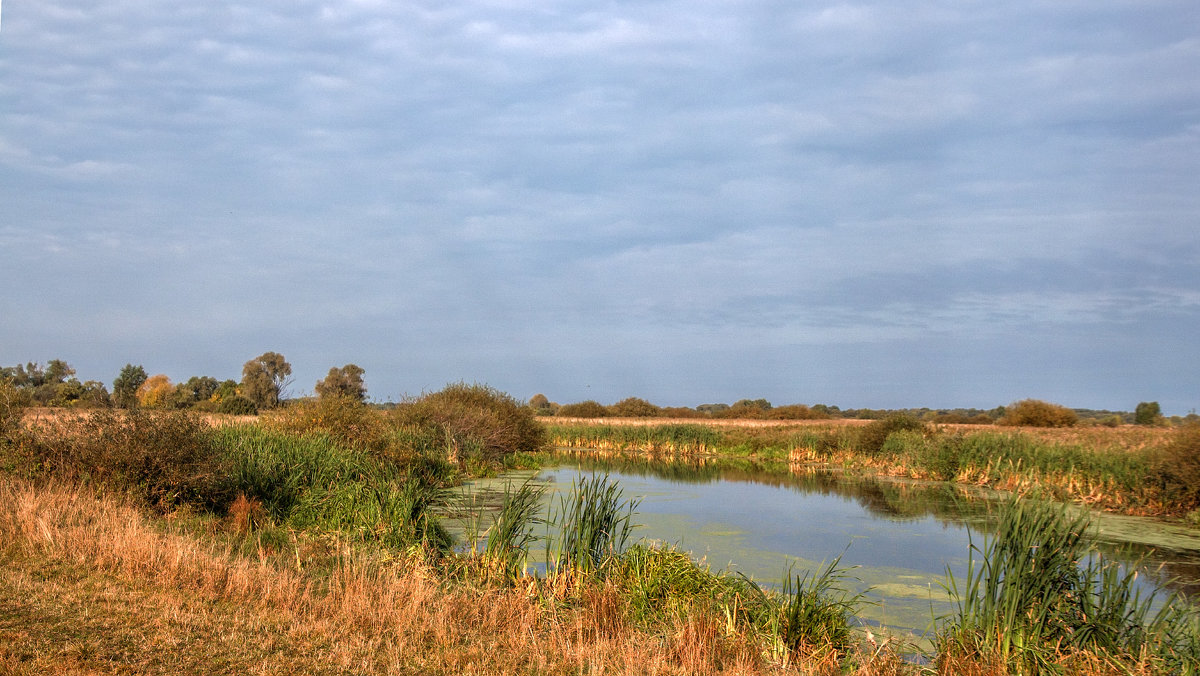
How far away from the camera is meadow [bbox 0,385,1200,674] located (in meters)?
5.36

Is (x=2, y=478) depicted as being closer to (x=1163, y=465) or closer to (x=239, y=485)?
(x=239, y=485)

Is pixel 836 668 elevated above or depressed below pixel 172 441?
below

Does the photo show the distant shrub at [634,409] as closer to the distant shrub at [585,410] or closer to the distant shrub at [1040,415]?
the distant shrub at [585,410]

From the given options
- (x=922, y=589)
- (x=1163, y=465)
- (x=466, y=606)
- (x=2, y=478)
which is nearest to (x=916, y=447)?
(x=1163, y=465)

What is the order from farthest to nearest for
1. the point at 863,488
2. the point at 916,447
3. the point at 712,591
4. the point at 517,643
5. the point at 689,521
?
1. the point at 916,447
2. the point at 863,488
3. the point at 689,521
4. the point at 712,591
5. the point at 517,643

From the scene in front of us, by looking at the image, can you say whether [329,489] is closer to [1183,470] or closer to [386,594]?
[386,594]

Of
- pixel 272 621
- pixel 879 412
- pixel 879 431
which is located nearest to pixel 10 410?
pixel 272 621

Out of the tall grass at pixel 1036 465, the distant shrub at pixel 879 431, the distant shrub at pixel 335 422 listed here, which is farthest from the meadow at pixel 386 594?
the distant shrub at pixel 879 431

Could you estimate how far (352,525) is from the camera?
1073 centimetres

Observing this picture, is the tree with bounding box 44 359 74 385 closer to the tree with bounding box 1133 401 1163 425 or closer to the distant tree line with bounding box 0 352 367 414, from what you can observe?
the distant tree line with bounding box 0 352 367 414

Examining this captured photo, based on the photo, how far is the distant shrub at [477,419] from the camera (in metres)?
23.1

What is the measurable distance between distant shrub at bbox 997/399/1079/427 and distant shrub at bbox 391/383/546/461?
2803cm

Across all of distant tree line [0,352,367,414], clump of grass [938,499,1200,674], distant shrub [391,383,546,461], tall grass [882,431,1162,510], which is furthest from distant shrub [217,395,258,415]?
clump of grass [938,499,1200,674]

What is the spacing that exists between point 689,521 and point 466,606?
8.46 m
